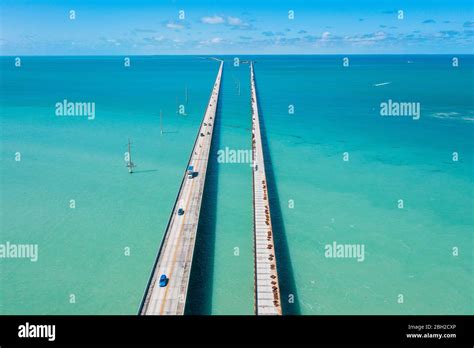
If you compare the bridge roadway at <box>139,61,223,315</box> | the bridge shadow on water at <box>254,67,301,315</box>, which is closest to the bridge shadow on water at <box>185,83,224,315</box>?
the bridge roadway at <box>139,61,223,315</box>

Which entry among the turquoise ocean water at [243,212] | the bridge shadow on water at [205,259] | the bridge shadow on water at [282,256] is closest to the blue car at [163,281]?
the bridge shadow on water at [205,259]

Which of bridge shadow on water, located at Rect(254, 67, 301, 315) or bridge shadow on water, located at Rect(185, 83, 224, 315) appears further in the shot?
bridge shadow on water, located at Rect(254, 67, 301, 315)

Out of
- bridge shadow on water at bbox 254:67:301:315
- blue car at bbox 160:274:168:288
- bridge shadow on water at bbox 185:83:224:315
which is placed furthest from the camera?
bridge shadow on water at bbox 254:67:301:315

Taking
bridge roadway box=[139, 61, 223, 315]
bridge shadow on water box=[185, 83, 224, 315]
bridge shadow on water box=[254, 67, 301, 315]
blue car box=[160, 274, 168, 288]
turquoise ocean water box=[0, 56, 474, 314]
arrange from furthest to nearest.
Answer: turquoise ocean water box=[0, 56, 474, 314]
bridge shadow on water box=[254, 67, 301, 315]
bridge shadow on water box=[185, 83, 224, 315]
blue car box=[160, 274, 168, 288]
bridge roadway box=[139, 61, 223, 315]

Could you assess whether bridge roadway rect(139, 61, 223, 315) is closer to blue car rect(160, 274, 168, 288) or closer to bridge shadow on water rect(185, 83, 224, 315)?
blue car rect(160, 274, 168, 288)

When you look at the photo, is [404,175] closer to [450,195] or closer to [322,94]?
[450,195]

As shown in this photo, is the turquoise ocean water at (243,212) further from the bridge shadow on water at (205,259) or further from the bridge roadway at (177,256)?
the bridge roadway at (177,256)
